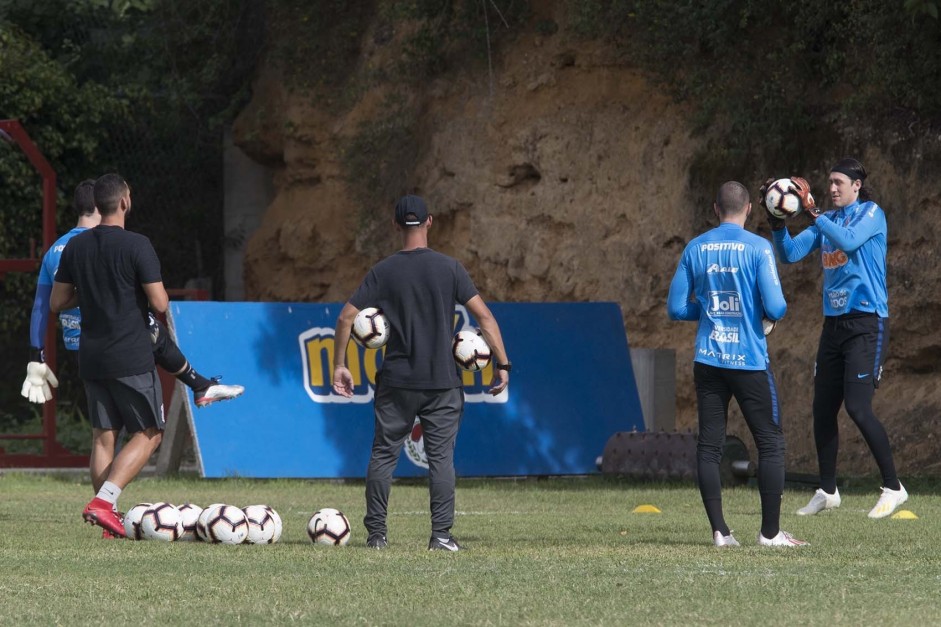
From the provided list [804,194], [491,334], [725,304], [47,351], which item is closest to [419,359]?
[491,334]

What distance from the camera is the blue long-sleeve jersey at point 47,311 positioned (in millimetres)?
10141

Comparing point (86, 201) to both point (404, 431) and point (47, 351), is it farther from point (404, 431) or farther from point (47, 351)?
point (47, 351)

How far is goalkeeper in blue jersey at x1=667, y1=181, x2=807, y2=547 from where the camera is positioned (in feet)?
27.3

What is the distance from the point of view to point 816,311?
17.2m

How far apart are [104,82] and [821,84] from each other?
34.7 feet

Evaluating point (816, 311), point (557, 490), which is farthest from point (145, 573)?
point (816, 311)

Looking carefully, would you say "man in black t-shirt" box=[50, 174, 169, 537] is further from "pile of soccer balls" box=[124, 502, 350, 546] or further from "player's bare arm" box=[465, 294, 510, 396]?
"player's bare arm" box=[465, 294, 510, 396]

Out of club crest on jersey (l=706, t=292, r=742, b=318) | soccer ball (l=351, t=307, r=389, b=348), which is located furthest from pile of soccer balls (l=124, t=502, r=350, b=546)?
club crest on jersey (l=706, t=292, r=742, b=318)

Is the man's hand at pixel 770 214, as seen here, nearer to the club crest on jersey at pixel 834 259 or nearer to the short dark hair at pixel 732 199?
the short dark hair at pixel 732 199

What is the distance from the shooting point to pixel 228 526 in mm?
8578

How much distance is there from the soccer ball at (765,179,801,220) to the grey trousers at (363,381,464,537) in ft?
7.10

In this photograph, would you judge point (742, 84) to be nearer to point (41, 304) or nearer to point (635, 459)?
point (635, 459)

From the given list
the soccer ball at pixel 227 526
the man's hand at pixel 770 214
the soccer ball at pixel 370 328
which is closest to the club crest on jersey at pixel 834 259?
the man's hand at pixel 770 214

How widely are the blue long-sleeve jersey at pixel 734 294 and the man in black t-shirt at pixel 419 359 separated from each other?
44.3 inches
